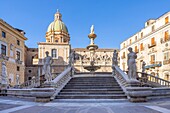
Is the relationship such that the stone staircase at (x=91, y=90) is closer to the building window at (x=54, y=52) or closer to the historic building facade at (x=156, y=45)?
the historic building facade at (x=156, y=45)

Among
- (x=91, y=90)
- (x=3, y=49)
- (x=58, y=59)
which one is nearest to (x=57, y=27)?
(x=58, y=59)

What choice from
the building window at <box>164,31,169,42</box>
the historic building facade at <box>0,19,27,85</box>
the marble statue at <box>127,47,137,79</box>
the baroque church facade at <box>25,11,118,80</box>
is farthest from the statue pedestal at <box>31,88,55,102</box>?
the baroque church facade at <box>25,11,118,80</box>

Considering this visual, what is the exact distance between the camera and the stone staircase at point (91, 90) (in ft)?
32.1

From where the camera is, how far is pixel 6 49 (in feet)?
92.0

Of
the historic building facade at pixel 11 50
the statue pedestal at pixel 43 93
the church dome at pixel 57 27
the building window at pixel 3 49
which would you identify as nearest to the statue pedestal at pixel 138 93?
the statue pedestal at pixel 43 93

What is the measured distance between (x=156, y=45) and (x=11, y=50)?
2867 centimetres

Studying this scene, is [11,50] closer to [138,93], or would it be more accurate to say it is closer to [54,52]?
[54,52]

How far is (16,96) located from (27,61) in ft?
133

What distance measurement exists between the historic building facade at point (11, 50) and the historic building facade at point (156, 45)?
27005 millimetres

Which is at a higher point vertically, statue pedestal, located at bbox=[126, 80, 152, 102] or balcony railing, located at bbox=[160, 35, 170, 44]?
balcony railing, located at bbox=[160, 35, 170, 44]

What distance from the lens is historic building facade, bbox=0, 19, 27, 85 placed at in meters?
27.2

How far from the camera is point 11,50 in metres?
29.7

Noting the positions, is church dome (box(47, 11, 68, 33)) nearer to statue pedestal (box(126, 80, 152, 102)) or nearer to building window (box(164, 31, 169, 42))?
building window (box(164, 31, 169, 42))

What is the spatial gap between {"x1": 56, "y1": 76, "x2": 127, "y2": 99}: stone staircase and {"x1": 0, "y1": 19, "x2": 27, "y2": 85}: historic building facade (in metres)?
19.4
